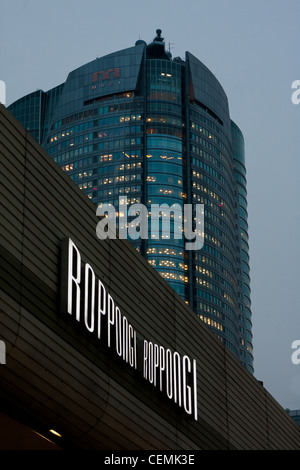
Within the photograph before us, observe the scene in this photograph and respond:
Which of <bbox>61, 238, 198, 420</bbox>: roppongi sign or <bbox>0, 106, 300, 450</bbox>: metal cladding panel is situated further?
<bbox>61, 238, 198, 420</bbox>: roppongi sign

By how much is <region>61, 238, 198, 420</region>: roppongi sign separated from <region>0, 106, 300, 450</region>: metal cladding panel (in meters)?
0.19

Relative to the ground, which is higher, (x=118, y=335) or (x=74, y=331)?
(x=118, y=335)

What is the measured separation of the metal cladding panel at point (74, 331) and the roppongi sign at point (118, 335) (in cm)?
19

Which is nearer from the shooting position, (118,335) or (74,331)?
(74,331)

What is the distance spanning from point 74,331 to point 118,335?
10.3 ft

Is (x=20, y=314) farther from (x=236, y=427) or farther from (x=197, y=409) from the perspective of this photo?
(x=236, y=427)

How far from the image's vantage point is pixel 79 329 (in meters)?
26.3

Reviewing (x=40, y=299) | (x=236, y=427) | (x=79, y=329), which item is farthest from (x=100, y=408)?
(x=236, y=427)

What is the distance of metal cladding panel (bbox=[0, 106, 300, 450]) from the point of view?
23.0m

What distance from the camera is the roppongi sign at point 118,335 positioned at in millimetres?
25781

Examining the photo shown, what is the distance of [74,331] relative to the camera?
85.6 ft

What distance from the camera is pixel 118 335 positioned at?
28938 millimetres

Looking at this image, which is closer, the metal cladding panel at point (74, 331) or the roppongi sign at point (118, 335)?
the metal cladding panel at point (74, 331)

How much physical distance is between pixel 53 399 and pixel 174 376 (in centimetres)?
972
